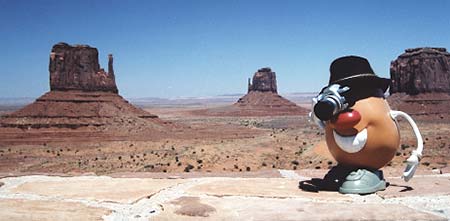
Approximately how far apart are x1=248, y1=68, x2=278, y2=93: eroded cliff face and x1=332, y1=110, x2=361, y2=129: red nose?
11628cm

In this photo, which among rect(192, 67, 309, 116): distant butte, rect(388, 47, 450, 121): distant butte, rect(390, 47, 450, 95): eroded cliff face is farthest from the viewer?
rect(192, 67, 309, 116): distant butte

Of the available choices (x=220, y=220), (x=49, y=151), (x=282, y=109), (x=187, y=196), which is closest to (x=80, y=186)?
(x=187, y=196)

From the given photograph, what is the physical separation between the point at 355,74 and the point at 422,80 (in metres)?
79.0

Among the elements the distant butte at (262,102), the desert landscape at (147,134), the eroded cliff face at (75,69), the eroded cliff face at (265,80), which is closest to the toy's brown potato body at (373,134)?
the desert landscape at (147,134)

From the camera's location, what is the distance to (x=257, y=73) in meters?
122

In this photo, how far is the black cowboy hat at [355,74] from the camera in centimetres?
537

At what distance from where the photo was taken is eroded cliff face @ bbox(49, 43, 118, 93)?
57.4 metres

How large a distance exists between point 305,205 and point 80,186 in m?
3.21

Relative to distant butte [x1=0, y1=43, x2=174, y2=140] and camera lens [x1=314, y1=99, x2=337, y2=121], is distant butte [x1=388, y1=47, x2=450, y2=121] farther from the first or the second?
camera lens [x1=314, y1=99, x2=337, y2=121]

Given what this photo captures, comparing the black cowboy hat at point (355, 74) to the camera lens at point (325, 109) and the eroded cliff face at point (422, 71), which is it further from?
the eroded cliff face at point (422, 71)

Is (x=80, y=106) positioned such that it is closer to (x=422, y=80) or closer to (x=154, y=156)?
(x=154, y=156)

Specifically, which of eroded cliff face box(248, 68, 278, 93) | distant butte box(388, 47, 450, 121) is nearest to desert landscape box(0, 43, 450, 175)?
distant butte box(388, 47, 450, 121)

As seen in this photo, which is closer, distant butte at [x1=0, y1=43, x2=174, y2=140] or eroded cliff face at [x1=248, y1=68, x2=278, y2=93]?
distant butte at [x1=0, y1=43, x2=174, y2=140]

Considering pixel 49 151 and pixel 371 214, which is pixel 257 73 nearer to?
pixel 49 151
